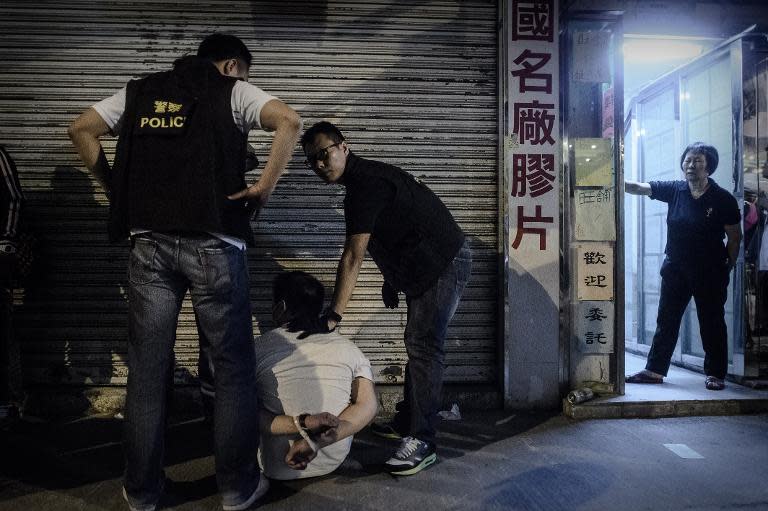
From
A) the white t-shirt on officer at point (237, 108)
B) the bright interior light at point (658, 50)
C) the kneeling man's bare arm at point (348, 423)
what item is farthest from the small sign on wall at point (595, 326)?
the white t-shirt on officer at point (237, 108)

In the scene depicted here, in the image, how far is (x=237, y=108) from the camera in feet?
8.41

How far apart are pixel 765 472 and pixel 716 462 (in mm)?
249

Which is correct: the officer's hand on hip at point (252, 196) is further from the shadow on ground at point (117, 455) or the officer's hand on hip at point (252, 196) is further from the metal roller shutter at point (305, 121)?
the metal roller shutter at point (305, 121)

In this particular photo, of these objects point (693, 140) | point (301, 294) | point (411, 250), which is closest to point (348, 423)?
point (301, 294)

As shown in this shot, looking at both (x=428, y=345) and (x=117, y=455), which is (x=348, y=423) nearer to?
(x=428, y=345)

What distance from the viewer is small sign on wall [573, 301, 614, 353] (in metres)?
4.53

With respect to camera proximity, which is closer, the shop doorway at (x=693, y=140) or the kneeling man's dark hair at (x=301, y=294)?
the kneeling man's dark hair at (x=301, y=294)

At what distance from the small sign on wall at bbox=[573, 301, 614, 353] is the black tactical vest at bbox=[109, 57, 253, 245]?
3.21m

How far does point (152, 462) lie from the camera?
2520 millimetres

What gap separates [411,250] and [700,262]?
3.24m

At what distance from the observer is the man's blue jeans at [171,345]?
2.50 m

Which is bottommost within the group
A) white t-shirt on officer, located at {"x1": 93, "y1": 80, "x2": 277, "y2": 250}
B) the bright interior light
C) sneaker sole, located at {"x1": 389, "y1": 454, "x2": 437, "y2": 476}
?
sneaker sole, located at {"x1": 389, "y1": 454, "x2": 437, "y2": 476}

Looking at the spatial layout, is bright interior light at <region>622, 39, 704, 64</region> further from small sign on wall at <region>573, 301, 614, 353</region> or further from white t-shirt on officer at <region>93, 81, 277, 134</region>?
white t-shirt on officer at <region>93, 81, 277, 134</region>

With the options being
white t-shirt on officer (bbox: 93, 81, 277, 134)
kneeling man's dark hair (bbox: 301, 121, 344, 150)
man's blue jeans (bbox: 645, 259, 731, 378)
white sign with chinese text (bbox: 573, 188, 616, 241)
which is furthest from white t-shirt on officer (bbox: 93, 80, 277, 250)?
man's blue jeans (bbox: 645, 259, 731, 378)
